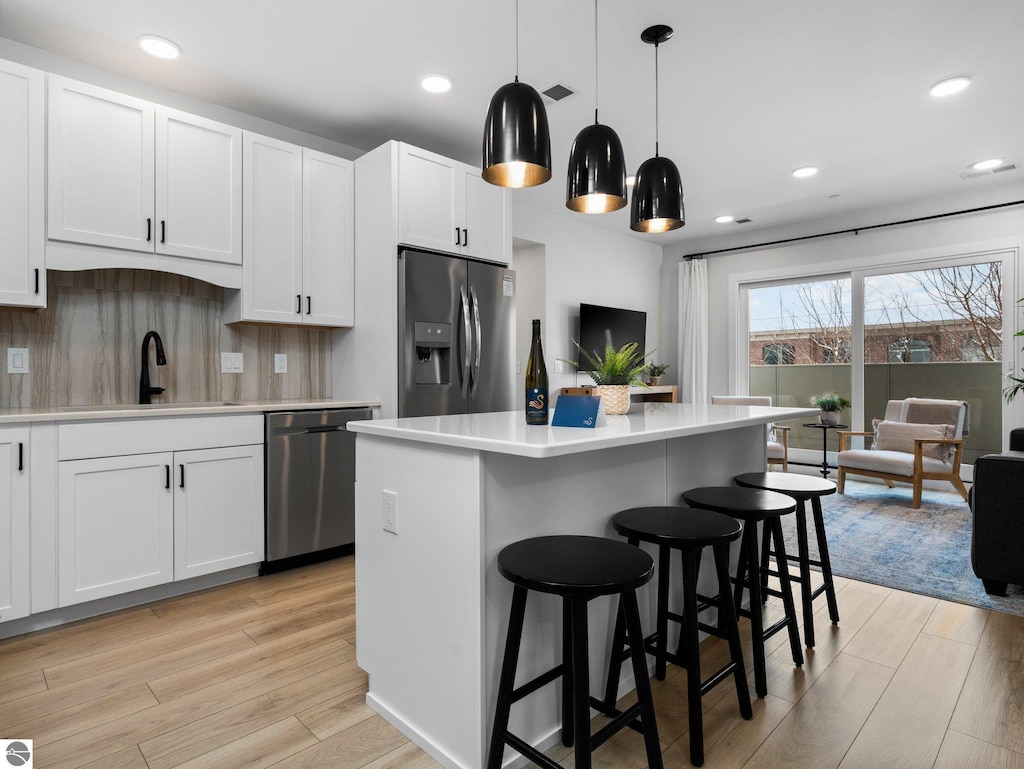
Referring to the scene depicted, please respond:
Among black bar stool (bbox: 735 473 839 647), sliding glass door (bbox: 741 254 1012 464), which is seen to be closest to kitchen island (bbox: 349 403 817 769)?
black bar stool (bbox: 735 473 839 647)

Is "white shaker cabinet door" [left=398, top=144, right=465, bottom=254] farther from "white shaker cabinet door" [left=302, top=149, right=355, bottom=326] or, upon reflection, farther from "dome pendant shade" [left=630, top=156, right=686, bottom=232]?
"dome pendant shade" [left=630, top=156, right=686, bottom=232]

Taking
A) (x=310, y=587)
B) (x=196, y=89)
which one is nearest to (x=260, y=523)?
(x=310, y=587)

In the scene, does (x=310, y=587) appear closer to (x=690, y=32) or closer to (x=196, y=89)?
(x=196, y=89)

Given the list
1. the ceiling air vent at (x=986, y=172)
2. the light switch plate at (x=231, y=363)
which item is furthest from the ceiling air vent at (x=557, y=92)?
the ceiling air vent at (x=986, y=172)

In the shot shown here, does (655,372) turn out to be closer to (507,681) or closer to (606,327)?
(606,327)

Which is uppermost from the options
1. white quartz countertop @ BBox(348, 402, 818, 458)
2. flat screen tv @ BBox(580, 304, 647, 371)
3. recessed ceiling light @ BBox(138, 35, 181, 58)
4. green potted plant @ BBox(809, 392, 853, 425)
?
recessed ceiling light @ BBox(138, 35, 181, 58)

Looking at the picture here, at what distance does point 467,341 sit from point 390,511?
2.01 metres

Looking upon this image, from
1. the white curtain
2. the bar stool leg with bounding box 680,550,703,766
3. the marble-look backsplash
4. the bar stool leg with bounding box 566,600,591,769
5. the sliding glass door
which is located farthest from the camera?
the white curtain

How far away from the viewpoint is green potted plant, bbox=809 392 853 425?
18.1 feet

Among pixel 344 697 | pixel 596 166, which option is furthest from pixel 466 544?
pixel 596 166

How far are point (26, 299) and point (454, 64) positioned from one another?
2229 millimetres

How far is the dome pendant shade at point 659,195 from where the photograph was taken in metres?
2.28

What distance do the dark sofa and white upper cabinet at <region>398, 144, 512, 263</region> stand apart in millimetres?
2891

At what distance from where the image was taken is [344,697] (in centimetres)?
187
